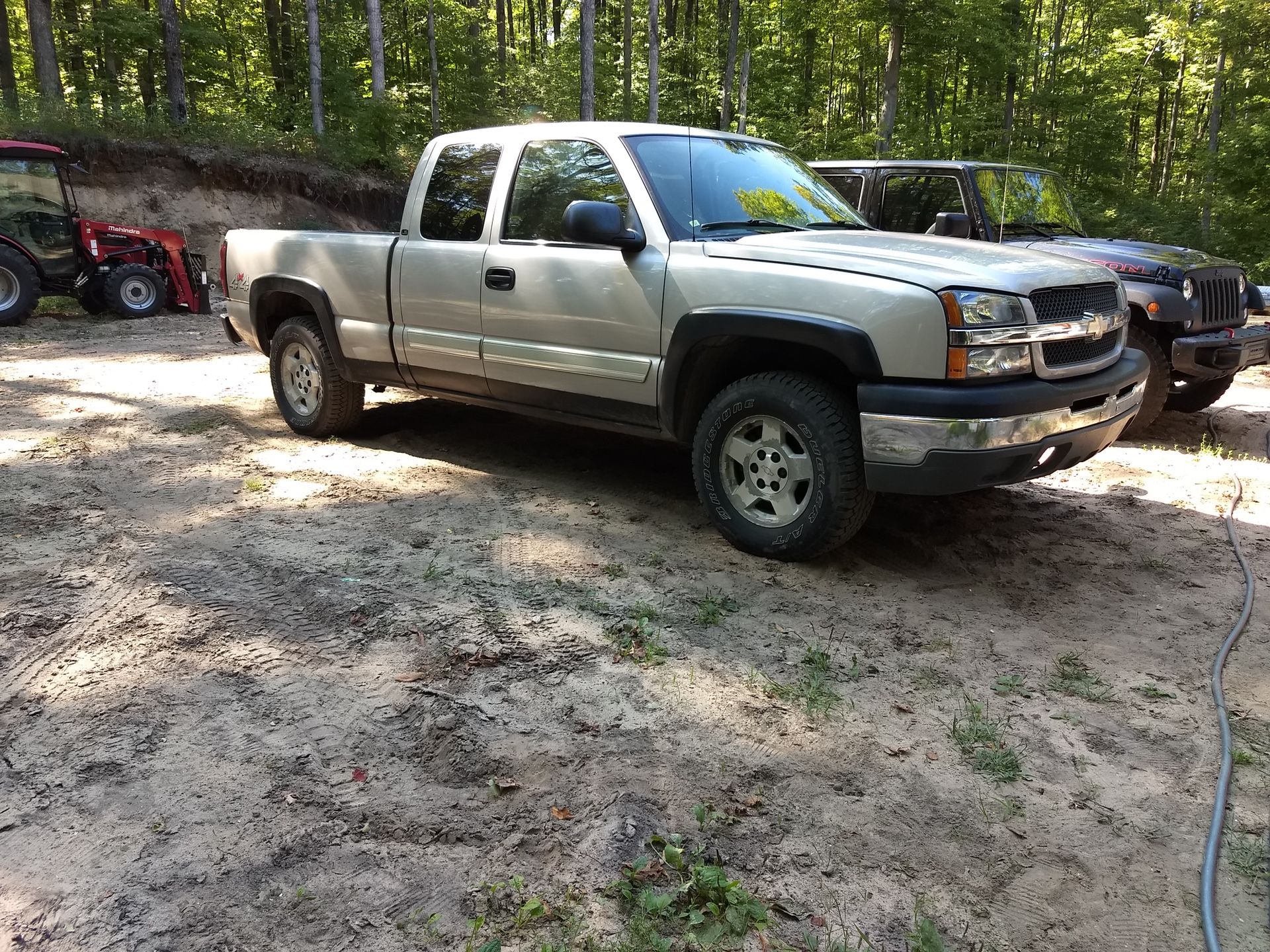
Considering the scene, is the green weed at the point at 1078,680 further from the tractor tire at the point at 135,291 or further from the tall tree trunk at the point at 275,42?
the tall tree trunk at the point at 275,42

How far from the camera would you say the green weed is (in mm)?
3238

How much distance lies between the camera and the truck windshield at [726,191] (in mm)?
4504

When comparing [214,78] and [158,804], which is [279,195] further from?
[158,804]

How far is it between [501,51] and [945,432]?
110ft

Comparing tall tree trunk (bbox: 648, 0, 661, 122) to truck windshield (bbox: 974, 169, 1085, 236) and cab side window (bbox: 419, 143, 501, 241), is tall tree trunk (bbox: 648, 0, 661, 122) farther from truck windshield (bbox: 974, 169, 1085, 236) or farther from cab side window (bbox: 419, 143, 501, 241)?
→ cab side window (bbox: 419, 143, 501, 241)

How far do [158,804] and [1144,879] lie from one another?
2.62 metres

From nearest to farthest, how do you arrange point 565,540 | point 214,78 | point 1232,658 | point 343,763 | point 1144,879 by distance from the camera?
point 1144,879
point 343,763
point 1232,658
point 565,540
point 214,78

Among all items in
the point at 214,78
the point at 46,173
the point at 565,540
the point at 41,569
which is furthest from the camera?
the point at 214,78

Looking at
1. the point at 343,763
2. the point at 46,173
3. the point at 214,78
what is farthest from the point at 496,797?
the point at 214,78

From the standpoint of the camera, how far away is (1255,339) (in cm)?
680

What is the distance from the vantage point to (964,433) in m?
3.62

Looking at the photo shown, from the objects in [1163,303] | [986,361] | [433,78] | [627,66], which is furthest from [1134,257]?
[627,66]

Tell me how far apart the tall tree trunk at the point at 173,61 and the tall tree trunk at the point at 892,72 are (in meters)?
17.0

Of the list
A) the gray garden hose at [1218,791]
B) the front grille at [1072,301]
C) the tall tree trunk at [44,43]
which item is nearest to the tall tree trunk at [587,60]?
the tall tree trunk at [44,43]
